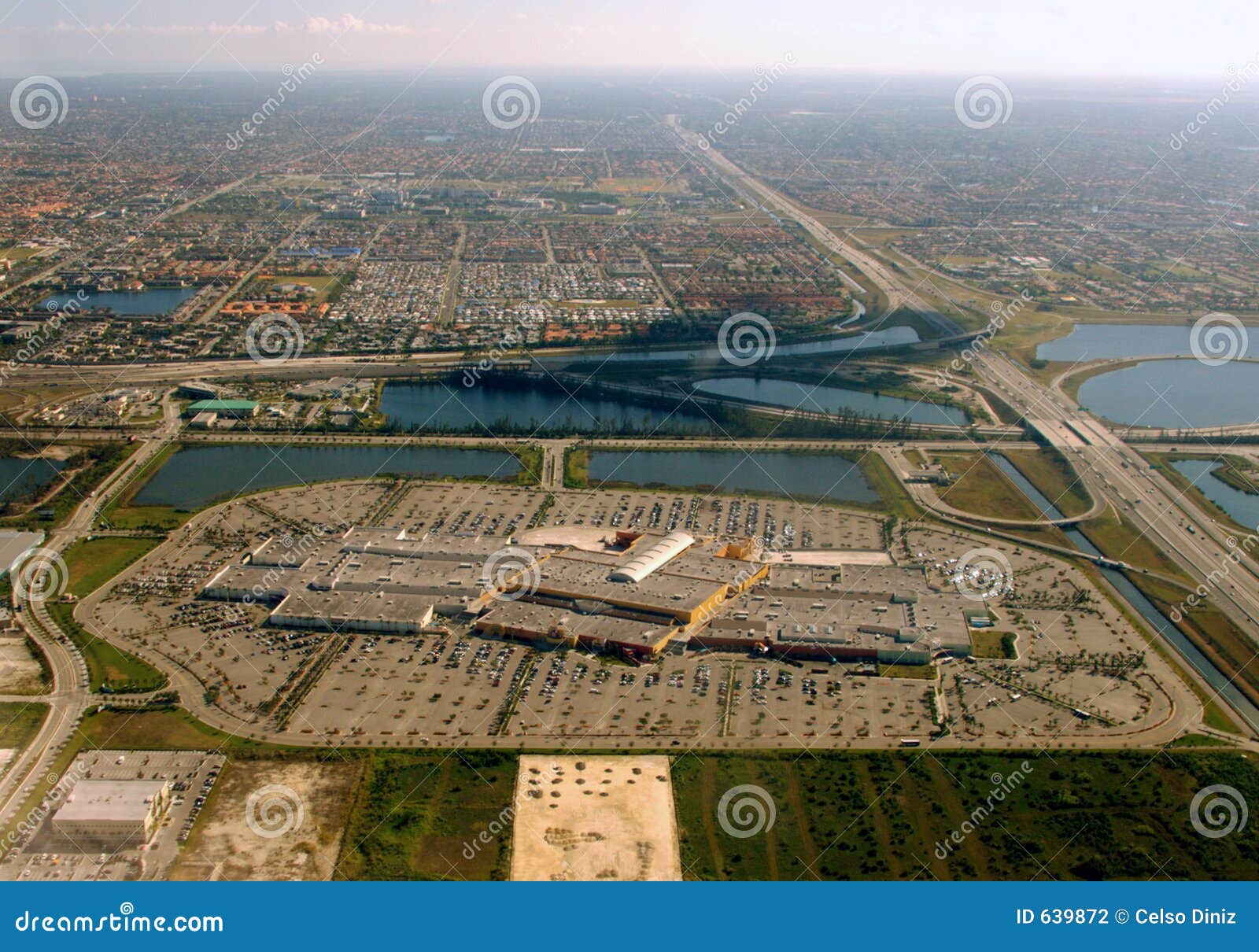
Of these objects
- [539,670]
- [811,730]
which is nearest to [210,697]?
[539,670]

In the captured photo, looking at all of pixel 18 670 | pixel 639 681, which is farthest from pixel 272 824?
pixel 18 670

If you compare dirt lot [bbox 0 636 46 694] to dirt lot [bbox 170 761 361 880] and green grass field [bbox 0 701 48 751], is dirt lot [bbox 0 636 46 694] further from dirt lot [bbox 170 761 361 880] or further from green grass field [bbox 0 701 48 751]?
dirt lot [bbox 170 761 361 880]

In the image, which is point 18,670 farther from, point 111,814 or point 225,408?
point 225,408

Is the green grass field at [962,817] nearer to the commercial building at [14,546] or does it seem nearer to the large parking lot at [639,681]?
the large parking lot at [639,681]

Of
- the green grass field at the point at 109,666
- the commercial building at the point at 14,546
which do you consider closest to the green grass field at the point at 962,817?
the green grass field at the point at 109,666

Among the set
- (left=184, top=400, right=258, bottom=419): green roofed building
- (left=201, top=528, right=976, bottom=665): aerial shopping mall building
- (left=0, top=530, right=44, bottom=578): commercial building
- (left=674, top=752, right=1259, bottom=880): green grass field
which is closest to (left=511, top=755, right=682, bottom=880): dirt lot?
(left=674, top=752, right=1259, bottom=880): green grass field

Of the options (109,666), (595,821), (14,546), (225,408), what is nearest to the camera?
(595,821)
